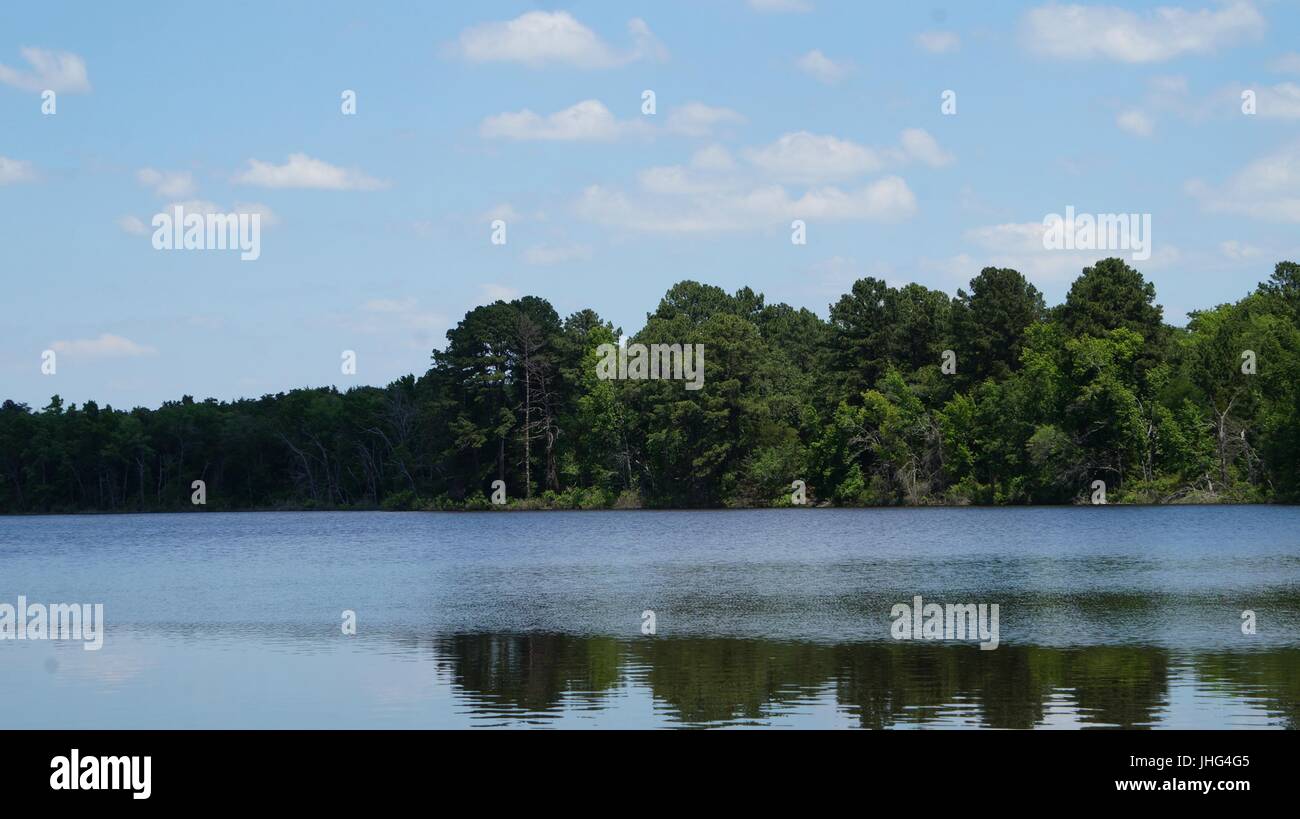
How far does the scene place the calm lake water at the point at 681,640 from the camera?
19.7 metres

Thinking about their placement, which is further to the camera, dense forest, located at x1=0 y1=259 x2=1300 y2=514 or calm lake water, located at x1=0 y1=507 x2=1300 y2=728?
dense forest, located at x1=0 y1=259 x2=1300 y2=514

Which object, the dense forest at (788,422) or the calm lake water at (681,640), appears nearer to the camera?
the calm lake water at (681,640)

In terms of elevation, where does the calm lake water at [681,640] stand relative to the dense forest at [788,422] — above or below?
below

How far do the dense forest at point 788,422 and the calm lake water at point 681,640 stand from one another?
37350mm

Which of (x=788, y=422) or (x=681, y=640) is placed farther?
(x=788, y=422)

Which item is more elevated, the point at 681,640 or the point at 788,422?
the point at 788,422

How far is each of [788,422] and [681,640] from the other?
96472 millimetres

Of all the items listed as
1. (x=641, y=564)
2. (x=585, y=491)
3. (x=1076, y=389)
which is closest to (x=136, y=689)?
(x=641, y=564)

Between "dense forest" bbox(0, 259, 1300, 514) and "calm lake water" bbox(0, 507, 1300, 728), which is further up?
"dense forest" bbox(0, 259, 1300, 514)

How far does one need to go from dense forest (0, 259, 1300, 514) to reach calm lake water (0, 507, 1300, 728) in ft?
123

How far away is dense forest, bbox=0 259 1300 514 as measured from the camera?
100 meters

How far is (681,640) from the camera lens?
1094 inches

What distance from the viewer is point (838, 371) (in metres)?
121

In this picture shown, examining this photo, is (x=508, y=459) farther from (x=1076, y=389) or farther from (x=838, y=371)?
(x=1076, y=389)
